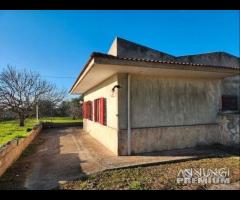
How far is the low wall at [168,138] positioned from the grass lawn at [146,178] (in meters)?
1.58

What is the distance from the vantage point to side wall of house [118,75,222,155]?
762 centimetres

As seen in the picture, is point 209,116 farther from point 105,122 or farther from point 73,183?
point 73,183

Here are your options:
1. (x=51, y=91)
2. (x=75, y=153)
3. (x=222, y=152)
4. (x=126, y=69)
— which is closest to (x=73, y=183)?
(x=75, y=153)

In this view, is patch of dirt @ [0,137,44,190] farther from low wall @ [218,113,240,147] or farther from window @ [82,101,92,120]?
low wall @ [218,113,240,147]

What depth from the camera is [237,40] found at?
22.4 ft

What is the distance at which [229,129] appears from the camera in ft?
28.6

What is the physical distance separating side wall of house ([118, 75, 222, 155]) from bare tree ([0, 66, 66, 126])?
14.1 metres

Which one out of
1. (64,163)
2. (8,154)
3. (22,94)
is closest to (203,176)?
(64,163)

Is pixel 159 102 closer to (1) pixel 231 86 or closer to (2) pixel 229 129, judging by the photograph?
(2) pixel 229 129

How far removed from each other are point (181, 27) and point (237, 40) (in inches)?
104

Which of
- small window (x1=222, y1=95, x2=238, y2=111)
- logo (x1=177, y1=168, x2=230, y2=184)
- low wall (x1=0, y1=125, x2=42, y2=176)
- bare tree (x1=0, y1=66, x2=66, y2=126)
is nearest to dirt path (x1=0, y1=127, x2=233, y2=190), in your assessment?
low wall (x1=0, y1=125, x2=42, y2=176)

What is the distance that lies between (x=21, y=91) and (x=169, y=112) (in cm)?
1627

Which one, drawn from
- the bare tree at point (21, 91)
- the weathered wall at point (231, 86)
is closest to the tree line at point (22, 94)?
the bare tree at point (21, 91)
